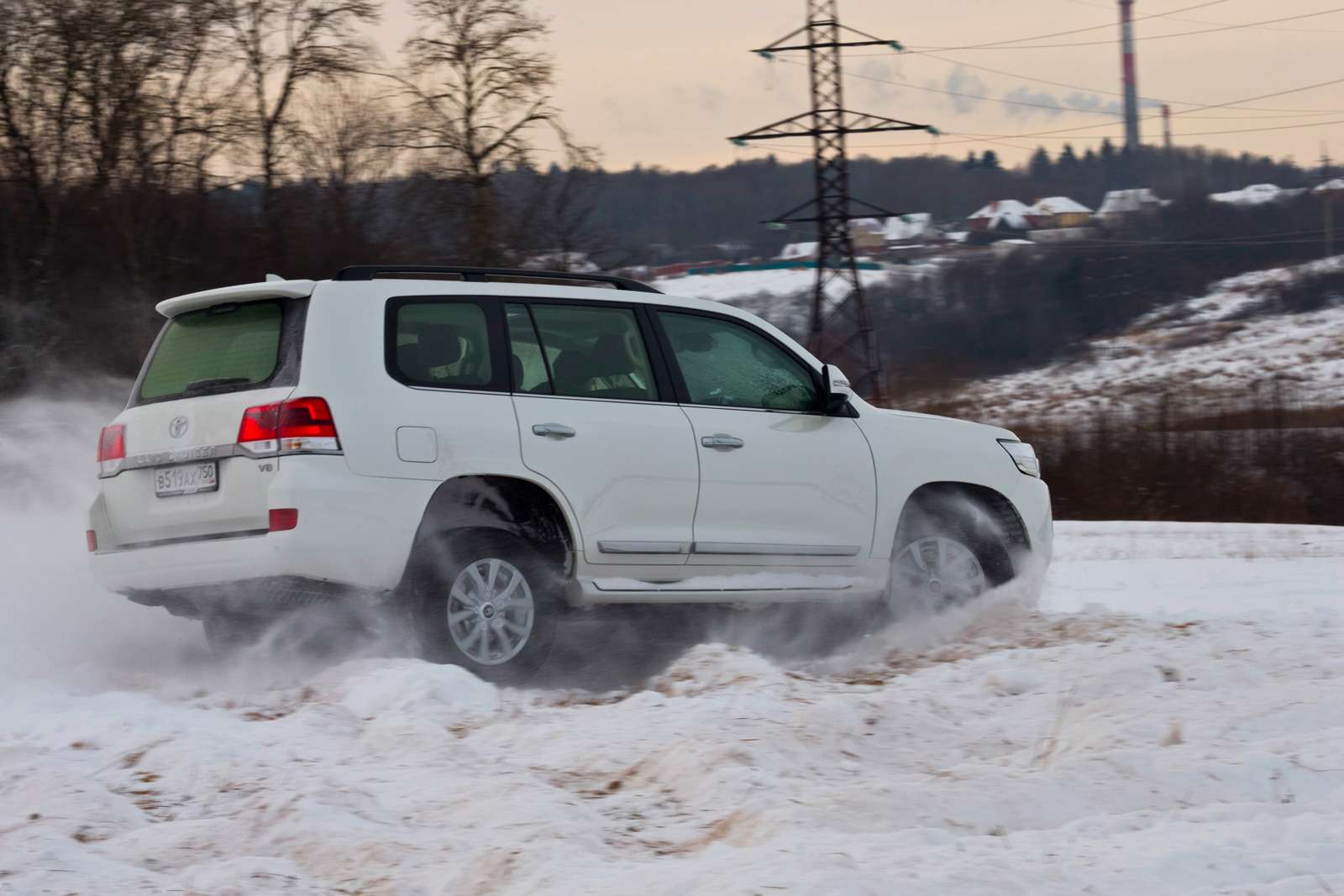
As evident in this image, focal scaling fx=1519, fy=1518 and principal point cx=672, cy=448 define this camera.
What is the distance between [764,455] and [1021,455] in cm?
161

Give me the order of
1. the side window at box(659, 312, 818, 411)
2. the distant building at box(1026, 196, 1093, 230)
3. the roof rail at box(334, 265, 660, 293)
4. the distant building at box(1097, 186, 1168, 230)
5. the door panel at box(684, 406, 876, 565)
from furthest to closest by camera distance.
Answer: the distant building at box(1097, 186, 1168, 230) → the distant building at box(1026, 196, 1093, 230) → the side window at box(659, 312, 818, 411) → the door panel at box(684, 406, 876, 565) → the roof rail at box(334, 265, 660, 293)

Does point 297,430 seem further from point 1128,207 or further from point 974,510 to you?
point 1128,207

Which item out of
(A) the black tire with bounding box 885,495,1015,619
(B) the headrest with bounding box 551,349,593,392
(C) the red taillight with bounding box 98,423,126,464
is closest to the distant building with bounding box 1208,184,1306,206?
(A) the black tire with bounding box 885,495,1015,619

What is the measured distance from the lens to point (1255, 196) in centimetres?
6462

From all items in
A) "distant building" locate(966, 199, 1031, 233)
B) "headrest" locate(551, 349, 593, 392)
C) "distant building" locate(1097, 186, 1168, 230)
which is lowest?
"headrest" locate(551, 349, 593, 392)

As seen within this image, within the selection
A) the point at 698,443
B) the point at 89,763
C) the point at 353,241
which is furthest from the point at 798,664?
the point at 353,241

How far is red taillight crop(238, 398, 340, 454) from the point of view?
5711 mm

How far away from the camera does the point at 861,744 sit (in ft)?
15.8

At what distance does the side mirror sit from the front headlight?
0.98 meters

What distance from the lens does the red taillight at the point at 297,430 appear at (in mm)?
5711

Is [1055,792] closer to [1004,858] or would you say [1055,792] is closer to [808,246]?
[1004,858]

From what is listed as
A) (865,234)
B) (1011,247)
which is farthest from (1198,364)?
(865,234)

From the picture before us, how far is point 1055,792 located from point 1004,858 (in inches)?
27.3

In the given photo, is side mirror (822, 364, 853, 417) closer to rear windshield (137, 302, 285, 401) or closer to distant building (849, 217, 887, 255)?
rear windshield (137, 302, 285, 401)
